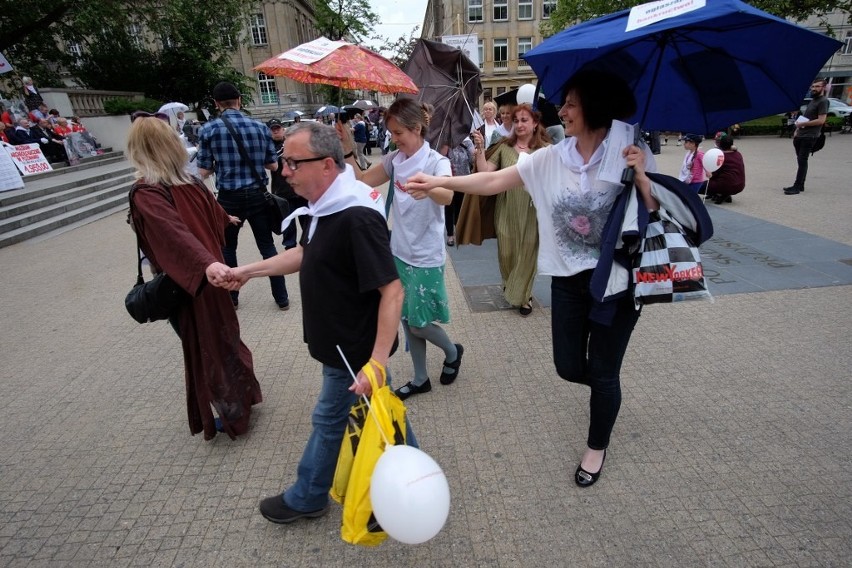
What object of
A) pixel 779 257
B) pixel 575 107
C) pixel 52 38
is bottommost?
pixel 779 257

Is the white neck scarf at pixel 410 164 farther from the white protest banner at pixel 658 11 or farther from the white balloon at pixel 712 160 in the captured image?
the white balloon at pixel 712 160

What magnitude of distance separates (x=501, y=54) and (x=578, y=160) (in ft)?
153

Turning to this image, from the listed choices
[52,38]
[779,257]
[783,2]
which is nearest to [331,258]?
[779,257]

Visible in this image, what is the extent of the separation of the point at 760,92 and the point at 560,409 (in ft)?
6.43

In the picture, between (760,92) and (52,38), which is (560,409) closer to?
(760,92)

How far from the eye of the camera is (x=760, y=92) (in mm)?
1853

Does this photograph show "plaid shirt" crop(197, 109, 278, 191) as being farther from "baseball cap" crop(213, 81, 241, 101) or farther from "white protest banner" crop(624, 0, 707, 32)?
"white protest banner" crop(624, 0, 707, 32)

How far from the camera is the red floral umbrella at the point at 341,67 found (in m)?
2.94

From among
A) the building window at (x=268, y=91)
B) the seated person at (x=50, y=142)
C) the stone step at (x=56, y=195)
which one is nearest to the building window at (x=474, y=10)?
the building window at (x=268, y=91)

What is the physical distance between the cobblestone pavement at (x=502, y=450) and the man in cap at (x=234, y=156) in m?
1.14

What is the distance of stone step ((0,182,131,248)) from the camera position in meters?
8.35

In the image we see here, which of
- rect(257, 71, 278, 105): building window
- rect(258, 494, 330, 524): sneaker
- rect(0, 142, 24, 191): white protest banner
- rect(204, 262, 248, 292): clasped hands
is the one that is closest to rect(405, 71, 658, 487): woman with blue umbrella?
rect(204, 262, 248, 292): clasped hands

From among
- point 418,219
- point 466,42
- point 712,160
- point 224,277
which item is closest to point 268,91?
point 466,42

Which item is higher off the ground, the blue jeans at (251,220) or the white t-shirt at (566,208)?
the white t-shirt at (566,208)
